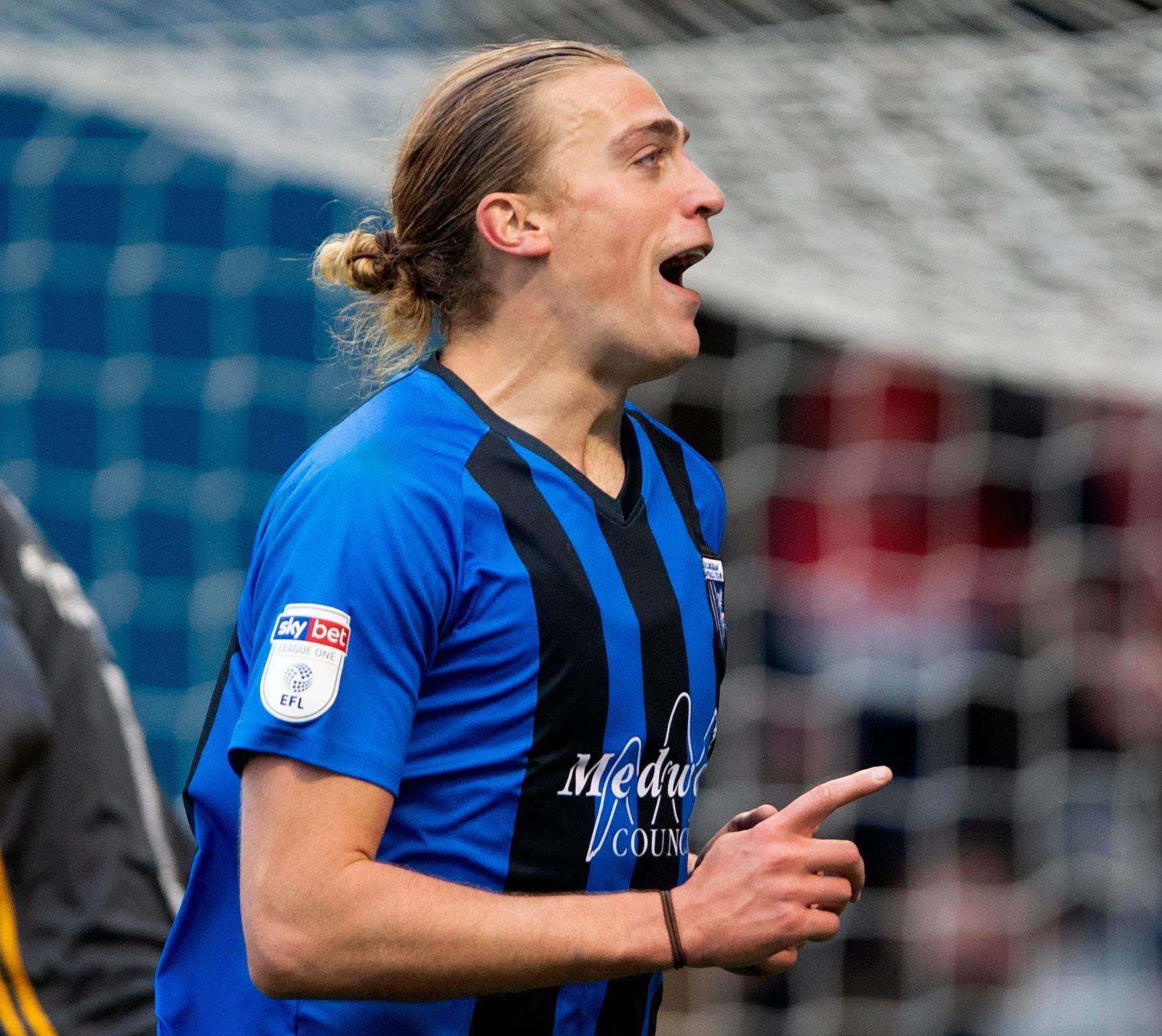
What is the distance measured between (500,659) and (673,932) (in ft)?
0.90

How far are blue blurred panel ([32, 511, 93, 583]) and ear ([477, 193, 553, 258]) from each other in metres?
3.41

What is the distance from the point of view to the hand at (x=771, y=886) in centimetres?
A: 127

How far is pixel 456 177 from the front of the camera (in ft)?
5.14

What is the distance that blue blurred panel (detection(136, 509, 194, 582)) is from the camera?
468 cm

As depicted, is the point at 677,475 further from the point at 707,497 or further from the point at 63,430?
the point at 63,430

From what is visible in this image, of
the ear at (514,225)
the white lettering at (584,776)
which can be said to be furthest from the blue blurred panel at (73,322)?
the white lettering at (584,776)

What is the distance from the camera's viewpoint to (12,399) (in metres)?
4.67

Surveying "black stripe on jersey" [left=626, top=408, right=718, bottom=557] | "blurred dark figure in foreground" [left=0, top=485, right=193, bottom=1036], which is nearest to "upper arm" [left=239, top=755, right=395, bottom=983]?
"black stripe on jersey" [left=626, top=408, right=718, bottom=557]

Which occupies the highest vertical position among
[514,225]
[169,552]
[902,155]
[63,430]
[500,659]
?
[514,225]

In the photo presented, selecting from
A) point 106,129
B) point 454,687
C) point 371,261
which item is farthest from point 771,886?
point 106,129

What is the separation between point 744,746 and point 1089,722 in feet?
3.14

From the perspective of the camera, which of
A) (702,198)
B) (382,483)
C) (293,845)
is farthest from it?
(702,198)

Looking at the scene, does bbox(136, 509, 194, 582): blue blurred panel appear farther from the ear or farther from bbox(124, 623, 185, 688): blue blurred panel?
the ear

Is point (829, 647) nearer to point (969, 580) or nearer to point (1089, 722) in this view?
point (969, 580)
